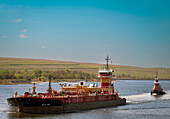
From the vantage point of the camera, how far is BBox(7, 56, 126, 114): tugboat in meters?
58.6

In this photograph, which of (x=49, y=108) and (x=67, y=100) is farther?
(x=67, y=100)

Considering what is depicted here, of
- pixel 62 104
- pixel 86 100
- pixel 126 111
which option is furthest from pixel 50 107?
pixel 126 111

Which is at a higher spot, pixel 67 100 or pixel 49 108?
pixel 67 100

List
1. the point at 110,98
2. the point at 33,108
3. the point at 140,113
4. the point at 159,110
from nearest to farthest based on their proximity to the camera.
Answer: the point at 33,108 → the point at 140,113 → the point at 159,110 → the point at 110,98

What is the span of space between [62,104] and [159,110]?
21417 mm

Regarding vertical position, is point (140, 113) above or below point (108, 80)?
below

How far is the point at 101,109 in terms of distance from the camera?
68625 mm

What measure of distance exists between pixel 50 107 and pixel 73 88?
1383 cm

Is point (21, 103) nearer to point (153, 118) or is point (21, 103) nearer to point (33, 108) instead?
point (33, 108)

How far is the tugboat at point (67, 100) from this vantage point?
5863cm

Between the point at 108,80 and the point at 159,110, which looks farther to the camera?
the point at 108,80

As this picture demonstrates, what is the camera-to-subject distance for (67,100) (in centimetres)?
6088

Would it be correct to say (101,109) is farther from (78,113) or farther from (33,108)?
(33,108)

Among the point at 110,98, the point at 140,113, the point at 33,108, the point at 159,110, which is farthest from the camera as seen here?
the point at 110,98
